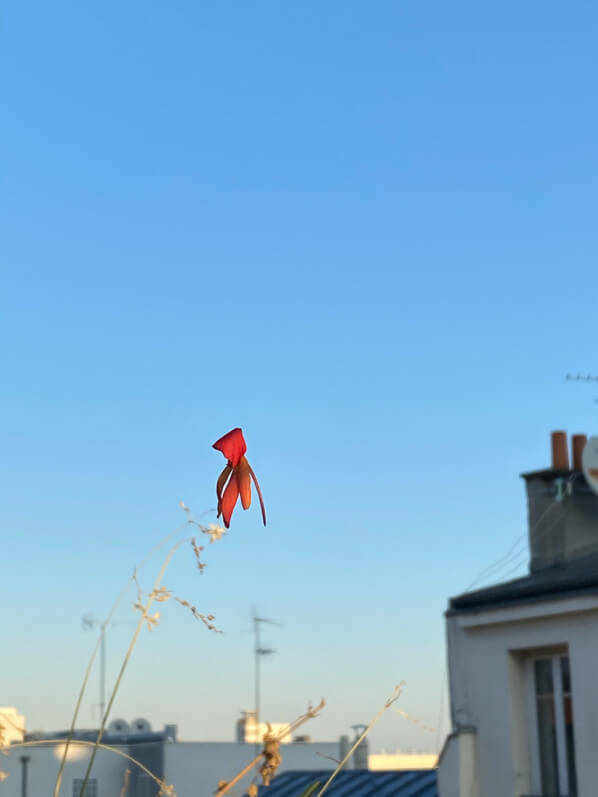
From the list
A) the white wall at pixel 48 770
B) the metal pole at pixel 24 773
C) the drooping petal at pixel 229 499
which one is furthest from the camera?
the white wall at pixel 48 770

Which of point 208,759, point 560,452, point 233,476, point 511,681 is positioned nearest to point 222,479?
point 233,476

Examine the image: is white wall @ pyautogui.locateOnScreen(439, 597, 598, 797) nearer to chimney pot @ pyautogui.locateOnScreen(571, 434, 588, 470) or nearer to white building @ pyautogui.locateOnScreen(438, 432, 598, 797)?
white building @ pyautogui.locateOnScreen(438, 432, 598, 797)

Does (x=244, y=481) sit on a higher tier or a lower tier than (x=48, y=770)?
lower

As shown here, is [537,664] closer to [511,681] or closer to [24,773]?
[511,681]

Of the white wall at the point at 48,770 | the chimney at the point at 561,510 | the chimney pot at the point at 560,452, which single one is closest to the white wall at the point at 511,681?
the chimney at the point at 561,510

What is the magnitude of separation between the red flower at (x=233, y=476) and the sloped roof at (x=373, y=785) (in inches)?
921

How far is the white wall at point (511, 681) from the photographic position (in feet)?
57.7

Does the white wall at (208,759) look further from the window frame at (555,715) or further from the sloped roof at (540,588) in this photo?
the window frame at (555,715)

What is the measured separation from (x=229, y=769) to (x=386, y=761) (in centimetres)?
2662

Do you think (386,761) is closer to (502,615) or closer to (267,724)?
(502,615)

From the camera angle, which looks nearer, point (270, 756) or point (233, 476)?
point (270, 756)

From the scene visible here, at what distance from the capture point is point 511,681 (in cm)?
1902

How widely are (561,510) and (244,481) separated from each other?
1858 centimetres

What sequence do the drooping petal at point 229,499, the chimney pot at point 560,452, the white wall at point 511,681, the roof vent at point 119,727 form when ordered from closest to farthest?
the drooping petal at point 229,499 → the white wall at point 511,681 → the chimney pot at point 560,452 → the roof vent at point 119,727
